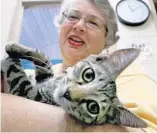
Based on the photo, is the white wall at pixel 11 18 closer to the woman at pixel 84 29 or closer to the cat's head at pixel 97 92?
the woman at pixel 84 29

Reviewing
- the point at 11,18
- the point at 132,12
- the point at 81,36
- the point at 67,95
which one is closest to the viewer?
the point at 67,95

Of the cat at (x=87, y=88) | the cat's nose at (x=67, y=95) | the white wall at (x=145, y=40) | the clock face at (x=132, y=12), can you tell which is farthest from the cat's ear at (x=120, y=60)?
the clock face at (x=132, y=12)

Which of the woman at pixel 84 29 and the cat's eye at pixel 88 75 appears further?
the woman at pixel 84 29

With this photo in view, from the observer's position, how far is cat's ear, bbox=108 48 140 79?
2.14ft

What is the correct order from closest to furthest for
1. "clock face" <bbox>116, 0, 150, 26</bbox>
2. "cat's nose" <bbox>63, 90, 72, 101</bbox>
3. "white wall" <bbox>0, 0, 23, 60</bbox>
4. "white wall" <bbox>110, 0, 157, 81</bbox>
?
"cat's nose" <bbox>63, 90, 72, 101</bbox>
"white wall" <bbox>0, 0, 23, 60</bbox>
"white wall" <bbox>110, 0, 157, 81</bbox>
"clock face" <bbox>116, 0, 150, 26</bbox>

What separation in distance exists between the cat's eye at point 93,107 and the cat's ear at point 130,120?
0.05 metres

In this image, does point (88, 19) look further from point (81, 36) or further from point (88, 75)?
point (88, 75)

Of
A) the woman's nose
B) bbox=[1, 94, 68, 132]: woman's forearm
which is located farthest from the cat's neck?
bbox=[1, 94, 68, 132]: woman's forearm

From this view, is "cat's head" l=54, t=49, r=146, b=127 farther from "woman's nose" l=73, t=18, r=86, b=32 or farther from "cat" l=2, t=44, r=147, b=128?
"woman's nose" l=73, t=18, r=86, b=32

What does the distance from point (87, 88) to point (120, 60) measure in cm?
10

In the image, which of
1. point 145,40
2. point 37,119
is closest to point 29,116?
point 37,119

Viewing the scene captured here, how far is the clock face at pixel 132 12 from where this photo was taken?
174 centimetres

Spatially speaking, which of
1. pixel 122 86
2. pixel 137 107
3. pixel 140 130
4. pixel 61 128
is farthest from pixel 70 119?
pixel 122 86

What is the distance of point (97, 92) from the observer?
0.63 meters
